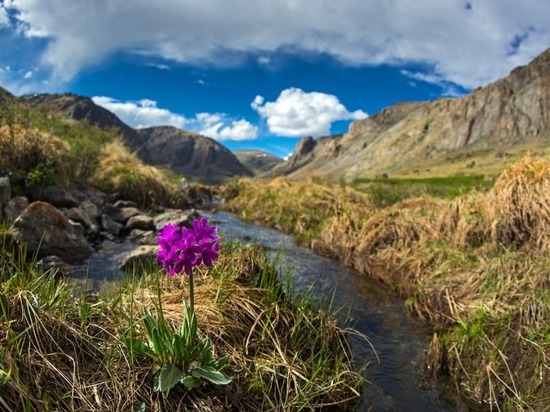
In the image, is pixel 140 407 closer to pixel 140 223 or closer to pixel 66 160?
pixel 140 223

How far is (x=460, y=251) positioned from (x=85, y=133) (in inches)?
624

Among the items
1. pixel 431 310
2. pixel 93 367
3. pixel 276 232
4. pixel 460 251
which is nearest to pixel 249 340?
pixel 93 367

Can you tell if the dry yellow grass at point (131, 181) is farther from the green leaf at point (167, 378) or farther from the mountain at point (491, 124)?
the mountain at point (491, 124)

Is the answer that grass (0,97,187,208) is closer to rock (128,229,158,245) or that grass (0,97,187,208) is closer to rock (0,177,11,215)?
rock (0,177,11,215)

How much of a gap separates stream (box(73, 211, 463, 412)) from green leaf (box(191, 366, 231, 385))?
128 cm

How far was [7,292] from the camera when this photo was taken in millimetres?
2938

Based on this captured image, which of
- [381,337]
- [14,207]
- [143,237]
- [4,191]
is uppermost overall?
[4,191]

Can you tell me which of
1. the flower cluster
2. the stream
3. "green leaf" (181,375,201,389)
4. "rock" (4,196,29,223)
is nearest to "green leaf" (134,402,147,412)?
"green leaf" (181,375,201,389)

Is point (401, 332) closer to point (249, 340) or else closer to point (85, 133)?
point (249, 340)

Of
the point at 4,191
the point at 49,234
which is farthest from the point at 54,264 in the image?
the point at 4,191

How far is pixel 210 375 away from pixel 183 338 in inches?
13.1

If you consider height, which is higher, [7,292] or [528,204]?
[528,204]

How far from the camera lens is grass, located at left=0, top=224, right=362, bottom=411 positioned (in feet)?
8.75

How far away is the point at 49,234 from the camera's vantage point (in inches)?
322
